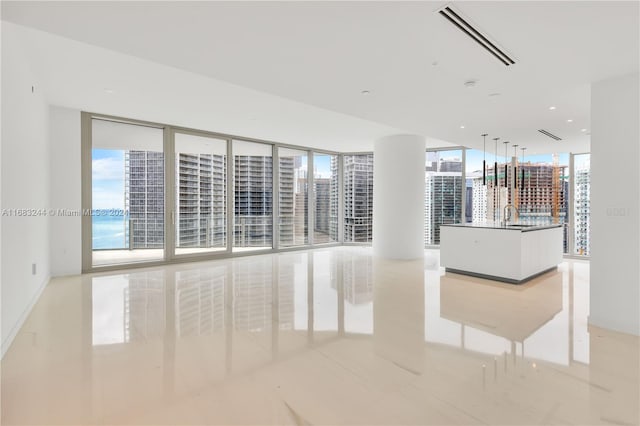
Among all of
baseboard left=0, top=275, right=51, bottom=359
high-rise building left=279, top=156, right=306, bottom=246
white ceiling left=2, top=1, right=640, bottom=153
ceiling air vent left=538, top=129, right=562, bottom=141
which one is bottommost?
baseboard left=0, top=275, right=51, bottom=359

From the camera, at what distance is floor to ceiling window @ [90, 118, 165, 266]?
20.9ft

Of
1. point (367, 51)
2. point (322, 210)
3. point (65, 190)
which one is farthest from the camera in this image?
point (322, 210)

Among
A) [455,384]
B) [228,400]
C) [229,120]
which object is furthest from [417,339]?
[229,120]

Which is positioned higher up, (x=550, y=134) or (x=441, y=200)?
(x=550, y=134)

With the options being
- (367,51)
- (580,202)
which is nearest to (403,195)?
(580,202)

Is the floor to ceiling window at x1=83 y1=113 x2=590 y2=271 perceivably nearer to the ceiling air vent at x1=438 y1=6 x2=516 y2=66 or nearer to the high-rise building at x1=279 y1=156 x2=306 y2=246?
the high-rise building at x1=279 y1=156 x2=306 y2=246

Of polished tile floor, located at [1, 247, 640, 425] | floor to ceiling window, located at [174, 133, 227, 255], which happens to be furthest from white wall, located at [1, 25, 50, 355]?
floor to ceiling window, located at [174, 133, 227, 255]

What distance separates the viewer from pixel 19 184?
3.26m

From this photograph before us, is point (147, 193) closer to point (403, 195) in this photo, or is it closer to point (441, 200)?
point (403, 195)

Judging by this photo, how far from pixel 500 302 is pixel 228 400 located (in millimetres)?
3566

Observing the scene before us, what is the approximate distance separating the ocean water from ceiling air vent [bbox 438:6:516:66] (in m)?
6.48

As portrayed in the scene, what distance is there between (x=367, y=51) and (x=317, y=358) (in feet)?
8.68

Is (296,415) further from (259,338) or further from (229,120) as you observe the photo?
(229,120)

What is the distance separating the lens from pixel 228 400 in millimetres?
2031
